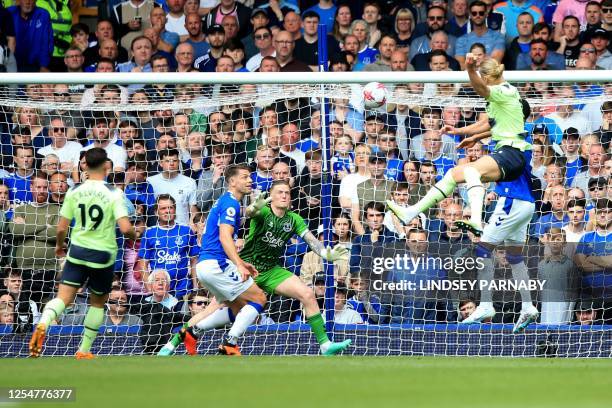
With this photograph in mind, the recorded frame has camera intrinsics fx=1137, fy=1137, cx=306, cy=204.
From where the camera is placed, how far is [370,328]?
12.3 metres

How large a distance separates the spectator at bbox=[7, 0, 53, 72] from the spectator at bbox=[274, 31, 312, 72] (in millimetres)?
3141

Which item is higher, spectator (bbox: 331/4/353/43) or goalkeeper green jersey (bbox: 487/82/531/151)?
spectator (bbox: 331/4/353/43)

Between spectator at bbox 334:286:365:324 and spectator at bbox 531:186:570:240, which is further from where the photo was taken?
spectator at bbox 531:186:570:240

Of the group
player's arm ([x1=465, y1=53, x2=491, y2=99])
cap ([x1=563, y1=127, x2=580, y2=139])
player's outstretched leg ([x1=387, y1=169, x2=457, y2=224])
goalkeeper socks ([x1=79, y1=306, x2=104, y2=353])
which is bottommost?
goalkeeper socks ([x1=79, y1=306, x2=104, y2=353])

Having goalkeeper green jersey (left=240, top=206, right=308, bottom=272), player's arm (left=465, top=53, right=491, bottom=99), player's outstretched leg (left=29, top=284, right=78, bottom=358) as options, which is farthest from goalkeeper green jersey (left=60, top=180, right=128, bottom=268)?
player's arm (left=465, top=53, right=491, bottom=99)

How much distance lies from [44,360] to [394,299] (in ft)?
12.7

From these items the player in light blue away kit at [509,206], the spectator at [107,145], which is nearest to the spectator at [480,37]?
the player in light blue away kit at [509,206]

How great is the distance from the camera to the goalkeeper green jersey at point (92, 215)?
Result: 10234 millimetres

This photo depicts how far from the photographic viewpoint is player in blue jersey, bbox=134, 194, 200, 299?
12.6 m

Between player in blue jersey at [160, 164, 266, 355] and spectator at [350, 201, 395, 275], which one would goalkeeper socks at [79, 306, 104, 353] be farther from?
spectator at [350, 201, 395, 275]

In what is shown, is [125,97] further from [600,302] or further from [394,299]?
[600,302]

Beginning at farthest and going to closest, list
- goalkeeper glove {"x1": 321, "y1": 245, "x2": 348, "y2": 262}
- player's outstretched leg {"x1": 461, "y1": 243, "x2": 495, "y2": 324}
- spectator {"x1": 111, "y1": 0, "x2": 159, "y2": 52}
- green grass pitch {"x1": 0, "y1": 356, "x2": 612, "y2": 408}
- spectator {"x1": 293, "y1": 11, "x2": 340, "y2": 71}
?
spectator {"x1": 111, "y1": 0, "x2": 159, "y2": 52} → spectator {"x1": 293, "y1": 11, "x2": 340, "y2": 71} → player's outstretched leg {"x1": 461, "y1": 243, "x2": 495, "y2": 324} → goalkeeper glove {"x1": 321, "y1": 245, "x2": 348, "y2": 262} → green grass pitch {"x1": 0, "y1": 356, "x2": 612, "y2": 408}

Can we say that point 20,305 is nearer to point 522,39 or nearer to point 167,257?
point 167,257

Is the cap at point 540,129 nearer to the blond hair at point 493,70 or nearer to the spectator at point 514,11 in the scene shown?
the spectator at point 514,11
